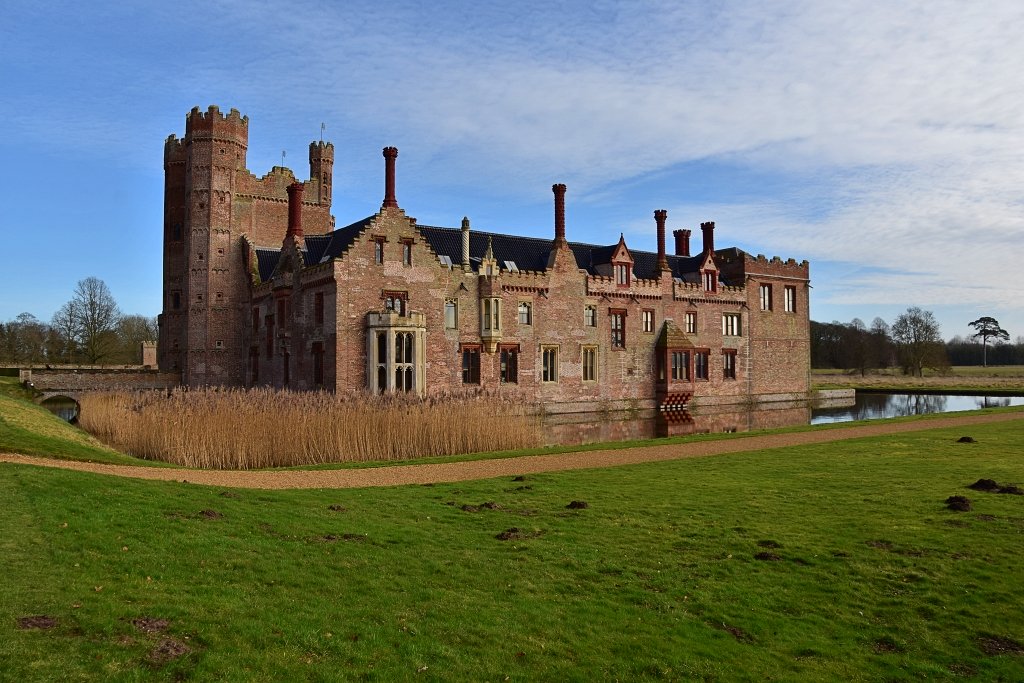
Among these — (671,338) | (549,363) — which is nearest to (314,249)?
(549,363)

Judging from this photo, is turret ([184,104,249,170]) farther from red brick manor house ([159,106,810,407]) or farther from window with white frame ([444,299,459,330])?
window with white frame ([444,299,459,330])

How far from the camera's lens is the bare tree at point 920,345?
80.1 m

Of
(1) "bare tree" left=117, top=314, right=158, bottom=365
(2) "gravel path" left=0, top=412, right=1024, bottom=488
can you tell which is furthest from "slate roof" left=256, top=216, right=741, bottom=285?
(1) "bare tree" left=117, top=314, right=158, bottom=365

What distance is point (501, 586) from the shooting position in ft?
27.2

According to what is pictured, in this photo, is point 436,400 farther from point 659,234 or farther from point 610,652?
point 659,234

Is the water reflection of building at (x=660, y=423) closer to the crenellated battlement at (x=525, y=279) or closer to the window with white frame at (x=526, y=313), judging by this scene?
the window with white frame at (x=526, y=313)

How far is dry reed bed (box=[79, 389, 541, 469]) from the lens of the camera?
19781 millimetres

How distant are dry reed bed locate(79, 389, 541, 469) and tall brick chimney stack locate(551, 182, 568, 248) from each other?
1888 centimetres

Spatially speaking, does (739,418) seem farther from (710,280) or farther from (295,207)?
(295,207)

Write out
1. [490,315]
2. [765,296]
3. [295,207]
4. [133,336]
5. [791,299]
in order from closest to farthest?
[295,207]
[490,315]
[765,296]
[791,299]
[133,336]

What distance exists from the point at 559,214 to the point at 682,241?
16136mm

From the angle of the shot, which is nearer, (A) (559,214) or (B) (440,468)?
(B) (440,468)

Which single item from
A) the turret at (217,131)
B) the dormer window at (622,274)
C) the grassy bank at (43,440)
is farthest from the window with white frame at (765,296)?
the grassy bank at (43,440)

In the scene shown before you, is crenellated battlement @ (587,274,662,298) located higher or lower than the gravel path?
higher
